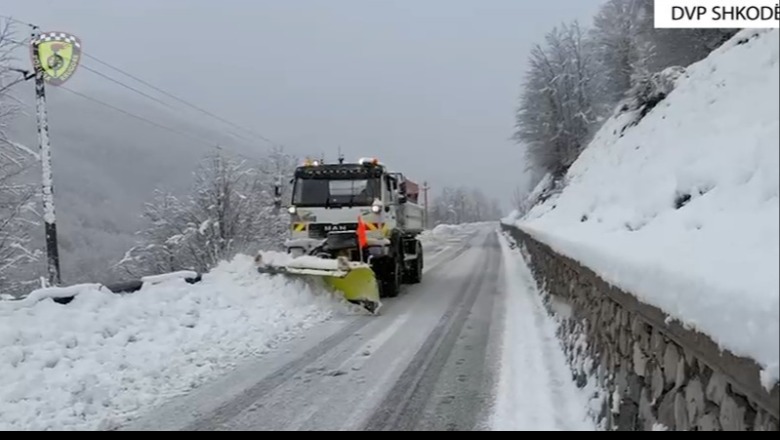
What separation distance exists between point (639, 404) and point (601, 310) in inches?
58.4

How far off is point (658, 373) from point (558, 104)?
49383 millimetres

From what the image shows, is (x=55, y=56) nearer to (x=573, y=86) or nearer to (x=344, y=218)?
(x=344, y=218)

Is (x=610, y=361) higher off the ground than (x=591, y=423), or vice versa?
(x=610, y=361)

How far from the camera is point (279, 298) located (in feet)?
33.7

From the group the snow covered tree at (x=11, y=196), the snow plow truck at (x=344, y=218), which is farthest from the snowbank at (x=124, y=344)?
the snow covered tree at (x=11, y=196)

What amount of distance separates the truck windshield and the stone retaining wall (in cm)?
715

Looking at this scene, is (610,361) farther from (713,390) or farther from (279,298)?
(279,298)

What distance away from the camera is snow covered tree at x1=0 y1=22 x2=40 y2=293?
21.7 metres

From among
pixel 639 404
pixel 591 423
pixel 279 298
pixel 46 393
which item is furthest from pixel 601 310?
pixel 279 298

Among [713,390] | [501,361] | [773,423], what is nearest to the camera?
[773,423]

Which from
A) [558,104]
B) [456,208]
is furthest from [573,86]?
[456,208]

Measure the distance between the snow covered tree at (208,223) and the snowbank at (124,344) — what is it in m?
29.6

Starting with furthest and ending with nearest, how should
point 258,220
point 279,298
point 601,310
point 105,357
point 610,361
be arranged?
point 258,220, point 279,298, point 105,357, point 601,310, point 610,361

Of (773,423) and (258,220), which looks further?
(258,220)
